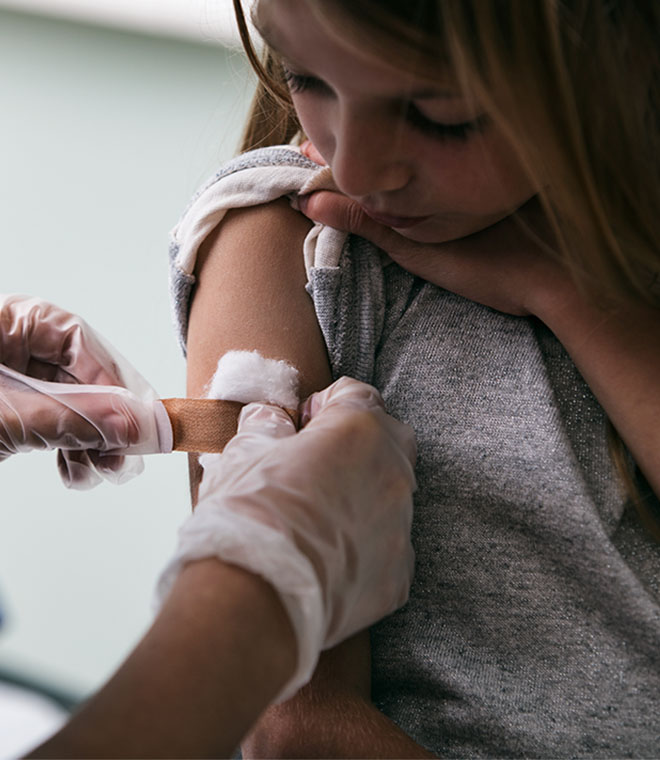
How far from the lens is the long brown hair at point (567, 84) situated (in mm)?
649

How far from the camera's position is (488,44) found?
64 cm

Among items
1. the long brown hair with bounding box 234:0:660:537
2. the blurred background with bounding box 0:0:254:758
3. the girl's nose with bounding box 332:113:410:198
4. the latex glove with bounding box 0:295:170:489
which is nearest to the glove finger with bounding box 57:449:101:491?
the latex glove with bounding box 0:295:170:489

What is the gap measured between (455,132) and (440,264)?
200 millimetres

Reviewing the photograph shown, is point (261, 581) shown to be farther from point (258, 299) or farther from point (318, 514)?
point (258, 299)

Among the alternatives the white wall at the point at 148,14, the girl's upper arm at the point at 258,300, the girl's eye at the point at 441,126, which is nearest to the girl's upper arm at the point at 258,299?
the girl's upper arm at the point at 258,300

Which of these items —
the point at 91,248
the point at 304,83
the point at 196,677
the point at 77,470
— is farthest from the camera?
the point at 91,248

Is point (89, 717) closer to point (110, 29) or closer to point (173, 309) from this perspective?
point (173, 309)

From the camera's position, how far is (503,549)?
2.85 ft

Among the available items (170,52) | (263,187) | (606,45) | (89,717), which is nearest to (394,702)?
(89,717)

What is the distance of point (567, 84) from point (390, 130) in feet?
0.51

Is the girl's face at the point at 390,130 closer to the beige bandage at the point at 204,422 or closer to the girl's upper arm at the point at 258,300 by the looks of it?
the girl's upper arm at the point at 258,300

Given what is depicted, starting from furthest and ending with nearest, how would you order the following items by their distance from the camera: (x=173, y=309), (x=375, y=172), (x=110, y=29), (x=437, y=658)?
(x=110, y=29)
(x=173, y=309)
(x=437, y=658)
(x=375, y=172)

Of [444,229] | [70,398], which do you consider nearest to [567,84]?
[444,229]

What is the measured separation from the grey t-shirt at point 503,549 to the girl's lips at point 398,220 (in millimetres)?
72
